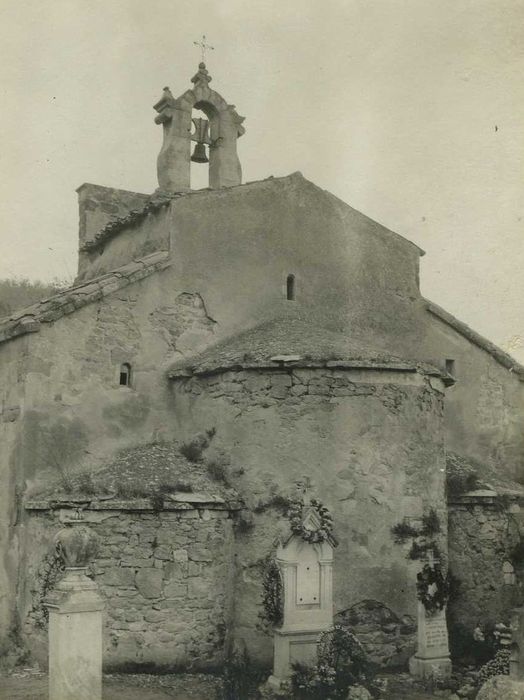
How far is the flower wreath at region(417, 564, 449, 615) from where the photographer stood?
1146 centimetres

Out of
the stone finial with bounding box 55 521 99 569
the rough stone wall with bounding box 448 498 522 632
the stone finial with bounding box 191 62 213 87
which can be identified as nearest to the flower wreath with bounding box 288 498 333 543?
the stone finial with bounding box 55 521 99 569

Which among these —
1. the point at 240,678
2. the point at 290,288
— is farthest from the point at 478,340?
the point at 240,678

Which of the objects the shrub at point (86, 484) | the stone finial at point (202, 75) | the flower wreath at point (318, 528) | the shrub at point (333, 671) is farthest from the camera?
the stone finial at point (202, 75)

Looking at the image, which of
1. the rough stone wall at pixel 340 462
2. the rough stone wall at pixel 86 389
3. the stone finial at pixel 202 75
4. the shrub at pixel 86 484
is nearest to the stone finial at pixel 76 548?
the shrub at pixel 86 484

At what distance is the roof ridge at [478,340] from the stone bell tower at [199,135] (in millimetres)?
4460

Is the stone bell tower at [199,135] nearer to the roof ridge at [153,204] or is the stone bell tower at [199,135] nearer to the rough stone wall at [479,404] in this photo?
the roof ridge at [153,204]

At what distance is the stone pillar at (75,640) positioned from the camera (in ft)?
27.1

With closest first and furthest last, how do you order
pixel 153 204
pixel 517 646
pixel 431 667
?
pixel 517 646, pixel 431 667, pixel 153 204

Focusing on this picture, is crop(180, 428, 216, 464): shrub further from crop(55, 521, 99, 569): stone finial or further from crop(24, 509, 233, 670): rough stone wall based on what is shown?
A: crop(55, 521, 99, 569): stone finial

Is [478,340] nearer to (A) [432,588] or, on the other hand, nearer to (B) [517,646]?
(A) [432,588]

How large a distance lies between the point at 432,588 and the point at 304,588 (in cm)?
189

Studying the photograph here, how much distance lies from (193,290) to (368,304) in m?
3.47

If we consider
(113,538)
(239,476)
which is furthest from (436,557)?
(113,538)

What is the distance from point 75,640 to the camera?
8.34 metres
